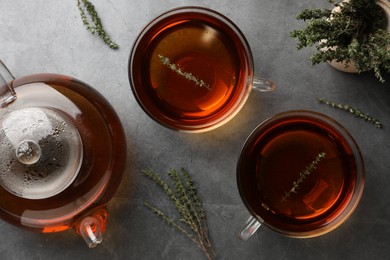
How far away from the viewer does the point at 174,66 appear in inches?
61.7

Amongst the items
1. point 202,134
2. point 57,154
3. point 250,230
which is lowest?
point 250,230

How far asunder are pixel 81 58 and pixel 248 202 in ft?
2.15

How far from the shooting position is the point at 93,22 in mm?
1708

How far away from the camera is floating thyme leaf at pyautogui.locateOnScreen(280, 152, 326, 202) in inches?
59.6

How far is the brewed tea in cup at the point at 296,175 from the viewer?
155cm

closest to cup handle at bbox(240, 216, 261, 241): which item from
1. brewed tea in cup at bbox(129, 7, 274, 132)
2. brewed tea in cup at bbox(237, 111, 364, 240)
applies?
brewed tea in cup at bbox(237, 111, 364, 240)

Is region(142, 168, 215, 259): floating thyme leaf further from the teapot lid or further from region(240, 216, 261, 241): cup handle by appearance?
the teapot lid

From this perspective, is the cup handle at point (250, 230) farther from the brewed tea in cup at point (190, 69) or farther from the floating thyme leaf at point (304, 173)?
the brewed tea in cup at point (190, 69)

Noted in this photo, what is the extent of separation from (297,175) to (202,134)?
309 millimetres

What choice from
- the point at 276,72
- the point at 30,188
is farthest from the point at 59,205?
the point at 276,72

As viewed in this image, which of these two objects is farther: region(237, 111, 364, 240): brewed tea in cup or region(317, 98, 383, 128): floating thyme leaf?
region(317, 98, 383, 128): floating thyme leaf

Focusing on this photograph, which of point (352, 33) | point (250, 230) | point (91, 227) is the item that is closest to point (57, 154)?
point (91, 227)

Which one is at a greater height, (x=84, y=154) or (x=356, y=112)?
(x=84, y=154)

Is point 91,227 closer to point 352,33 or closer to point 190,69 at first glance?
point 190,69
